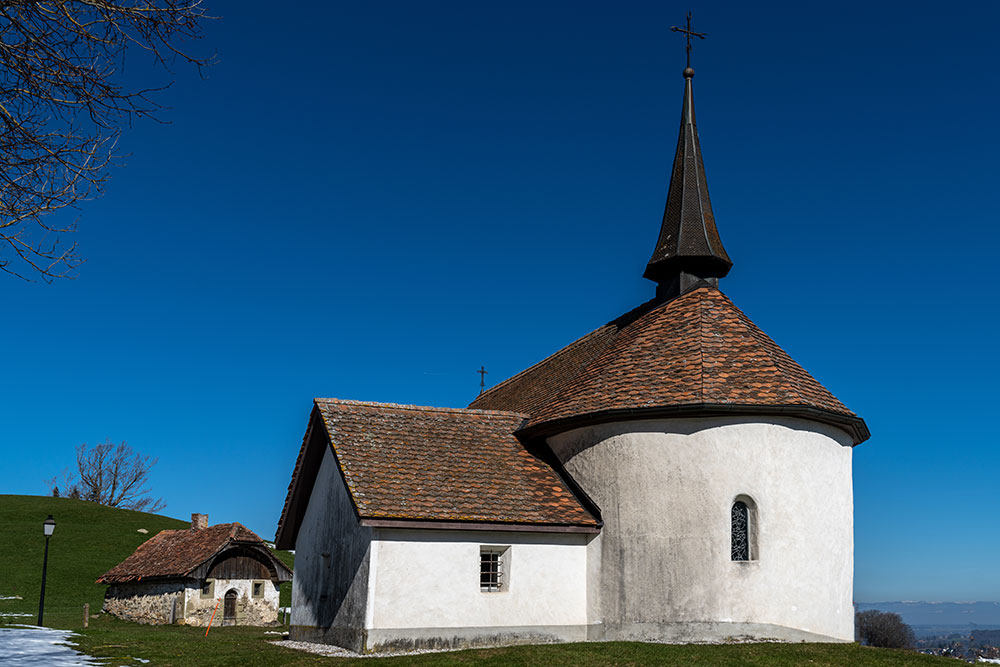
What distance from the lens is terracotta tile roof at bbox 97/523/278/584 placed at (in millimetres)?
35719

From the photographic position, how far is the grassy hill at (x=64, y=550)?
4125cm

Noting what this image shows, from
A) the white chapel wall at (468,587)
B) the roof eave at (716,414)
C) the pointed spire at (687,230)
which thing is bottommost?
the white chapel wall at (468,587)

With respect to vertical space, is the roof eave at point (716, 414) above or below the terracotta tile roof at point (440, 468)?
above

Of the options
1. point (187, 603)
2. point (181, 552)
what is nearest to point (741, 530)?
point (187, 603)

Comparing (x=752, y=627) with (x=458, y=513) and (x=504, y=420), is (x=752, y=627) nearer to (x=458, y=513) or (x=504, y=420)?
(x=458, y=513)

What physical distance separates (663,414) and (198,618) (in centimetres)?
2561

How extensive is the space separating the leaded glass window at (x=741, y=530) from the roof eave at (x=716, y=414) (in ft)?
6.27

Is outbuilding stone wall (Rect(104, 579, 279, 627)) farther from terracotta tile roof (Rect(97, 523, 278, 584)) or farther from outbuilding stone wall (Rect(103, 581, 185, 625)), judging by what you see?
terracotta tile roof (Rect(97, 523, 278, 584))

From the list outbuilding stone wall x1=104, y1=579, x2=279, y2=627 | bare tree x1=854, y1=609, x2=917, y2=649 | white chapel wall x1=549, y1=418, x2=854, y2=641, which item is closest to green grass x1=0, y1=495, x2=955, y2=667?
white chapel wall x1=549, y1=418, x2=854, y2=641

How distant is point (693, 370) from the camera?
18.0m

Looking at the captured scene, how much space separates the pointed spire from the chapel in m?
3.12

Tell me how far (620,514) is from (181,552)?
1032 inches

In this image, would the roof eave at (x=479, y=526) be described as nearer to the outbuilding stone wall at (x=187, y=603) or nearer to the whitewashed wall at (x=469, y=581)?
the whitewashed wall at (x=469, y=581)

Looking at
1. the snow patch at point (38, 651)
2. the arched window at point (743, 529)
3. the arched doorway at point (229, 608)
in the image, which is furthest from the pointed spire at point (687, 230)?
the arched doorway at point (229, 608)
